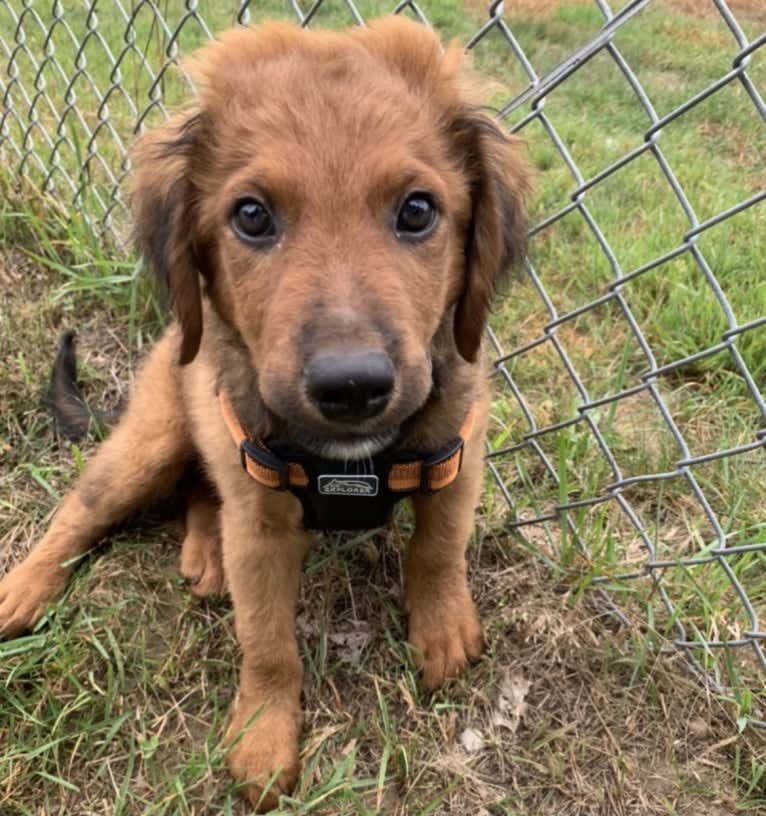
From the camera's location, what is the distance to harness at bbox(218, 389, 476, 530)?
6.08 ft

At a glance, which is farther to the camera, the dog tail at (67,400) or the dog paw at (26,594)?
the dog tail at (67,400)

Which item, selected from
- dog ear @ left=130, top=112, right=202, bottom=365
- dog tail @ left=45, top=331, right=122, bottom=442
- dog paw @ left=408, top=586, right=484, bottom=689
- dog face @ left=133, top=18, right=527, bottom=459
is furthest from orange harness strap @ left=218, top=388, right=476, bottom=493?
dog tail @ left=45, top=331, right=122, bottom=442

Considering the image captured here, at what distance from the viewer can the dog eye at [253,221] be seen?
1.63 m

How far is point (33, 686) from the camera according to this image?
210 centimetres

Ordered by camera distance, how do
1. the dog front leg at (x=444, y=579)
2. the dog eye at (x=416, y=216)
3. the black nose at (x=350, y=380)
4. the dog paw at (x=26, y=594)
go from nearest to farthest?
1. the black nose at (x=350, y=380)
2. the dog eye at (x=416, y=216)
3. the dog front leg at (x=444, y=579)
4. the dog paw at (x=26, y=594)

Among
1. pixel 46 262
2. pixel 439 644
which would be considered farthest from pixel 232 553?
pixel 46 262

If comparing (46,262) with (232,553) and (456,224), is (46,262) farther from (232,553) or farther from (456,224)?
(456,224)

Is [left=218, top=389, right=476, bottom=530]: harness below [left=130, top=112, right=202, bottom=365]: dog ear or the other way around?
below

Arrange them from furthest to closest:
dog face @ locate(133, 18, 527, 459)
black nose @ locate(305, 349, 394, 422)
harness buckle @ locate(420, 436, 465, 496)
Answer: harness buckle @ locate(420, 436, 465, 496), dog face @ locate(133, 18, 527, 459), black nose @ locate(305, 349, 394, 422)

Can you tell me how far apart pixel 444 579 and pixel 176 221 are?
116 centimetres

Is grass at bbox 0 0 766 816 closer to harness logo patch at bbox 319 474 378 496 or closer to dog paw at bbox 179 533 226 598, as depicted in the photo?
dog paw at bbox 179 533 226 598

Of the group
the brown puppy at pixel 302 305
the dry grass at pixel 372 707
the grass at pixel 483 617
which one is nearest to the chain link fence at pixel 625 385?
the grass at pixel 483 617

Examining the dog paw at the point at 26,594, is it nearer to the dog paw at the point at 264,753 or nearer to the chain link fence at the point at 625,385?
the dog paw at the point at 264,753

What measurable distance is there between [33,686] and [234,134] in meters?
1.47
